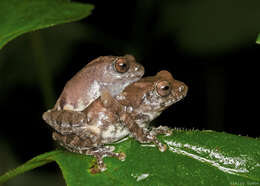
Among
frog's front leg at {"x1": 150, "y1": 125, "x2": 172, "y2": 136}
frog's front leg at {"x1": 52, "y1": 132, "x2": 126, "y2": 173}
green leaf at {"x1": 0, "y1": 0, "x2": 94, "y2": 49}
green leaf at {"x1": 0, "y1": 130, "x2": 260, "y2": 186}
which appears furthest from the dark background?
green leaf at {"x1": 0, "y1": 130, "x2": 260, "y2": 186}

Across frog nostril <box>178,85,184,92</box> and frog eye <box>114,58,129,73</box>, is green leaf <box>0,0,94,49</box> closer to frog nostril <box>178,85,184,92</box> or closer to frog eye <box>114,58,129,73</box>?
frog eye <box>114,58,129,73</box>

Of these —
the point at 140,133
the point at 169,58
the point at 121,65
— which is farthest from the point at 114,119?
the point at 169,58

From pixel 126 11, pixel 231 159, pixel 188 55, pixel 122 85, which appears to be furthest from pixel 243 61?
pixel 231 159

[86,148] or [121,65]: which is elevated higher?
[121,65]

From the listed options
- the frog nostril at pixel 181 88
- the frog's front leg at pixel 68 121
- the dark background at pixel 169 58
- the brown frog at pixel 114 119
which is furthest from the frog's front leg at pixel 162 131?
the dark background at pixel 169 58

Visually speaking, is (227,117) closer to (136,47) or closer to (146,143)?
(136,47)

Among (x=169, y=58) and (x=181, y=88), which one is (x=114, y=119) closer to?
(x=181, y=88)
